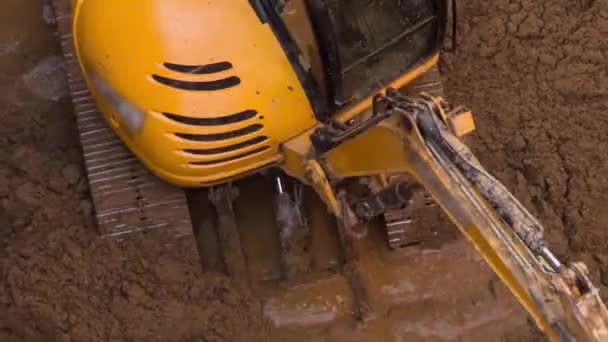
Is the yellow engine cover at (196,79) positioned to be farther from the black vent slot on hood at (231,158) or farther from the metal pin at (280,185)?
the metal pin at (280,185)

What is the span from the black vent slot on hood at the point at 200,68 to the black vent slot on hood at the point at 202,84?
0.05 m

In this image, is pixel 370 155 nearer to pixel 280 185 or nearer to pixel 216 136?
pixel 216 136

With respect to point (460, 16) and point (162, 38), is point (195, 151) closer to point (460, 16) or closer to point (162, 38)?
point (162, 38)

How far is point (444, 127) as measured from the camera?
333cm

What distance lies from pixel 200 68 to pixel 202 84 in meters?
0.08

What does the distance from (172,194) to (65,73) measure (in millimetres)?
1164

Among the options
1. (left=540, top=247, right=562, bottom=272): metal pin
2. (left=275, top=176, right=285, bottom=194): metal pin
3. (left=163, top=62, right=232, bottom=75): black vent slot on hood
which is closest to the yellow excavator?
(left=163, top=62, right=232, bottom=75): black vent slot on hood

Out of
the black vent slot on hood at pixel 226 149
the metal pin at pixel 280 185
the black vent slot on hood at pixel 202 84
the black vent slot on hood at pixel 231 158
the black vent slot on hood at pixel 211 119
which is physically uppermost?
the black vent slot on hood at pixel 202 84

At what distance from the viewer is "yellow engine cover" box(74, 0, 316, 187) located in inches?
167

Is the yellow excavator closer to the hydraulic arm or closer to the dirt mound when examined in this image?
the hydraulic arm

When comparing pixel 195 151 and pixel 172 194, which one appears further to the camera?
pixel 172 194

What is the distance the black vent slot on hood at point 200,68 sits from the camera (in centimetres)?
425

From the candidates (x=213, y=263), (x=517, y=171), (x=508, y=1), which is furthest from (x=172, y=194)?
(x=508, y=1)

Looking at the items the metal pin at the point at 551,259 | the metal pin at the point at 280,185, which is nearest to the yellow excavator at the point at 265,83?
the metal pin at the point at 280,185
